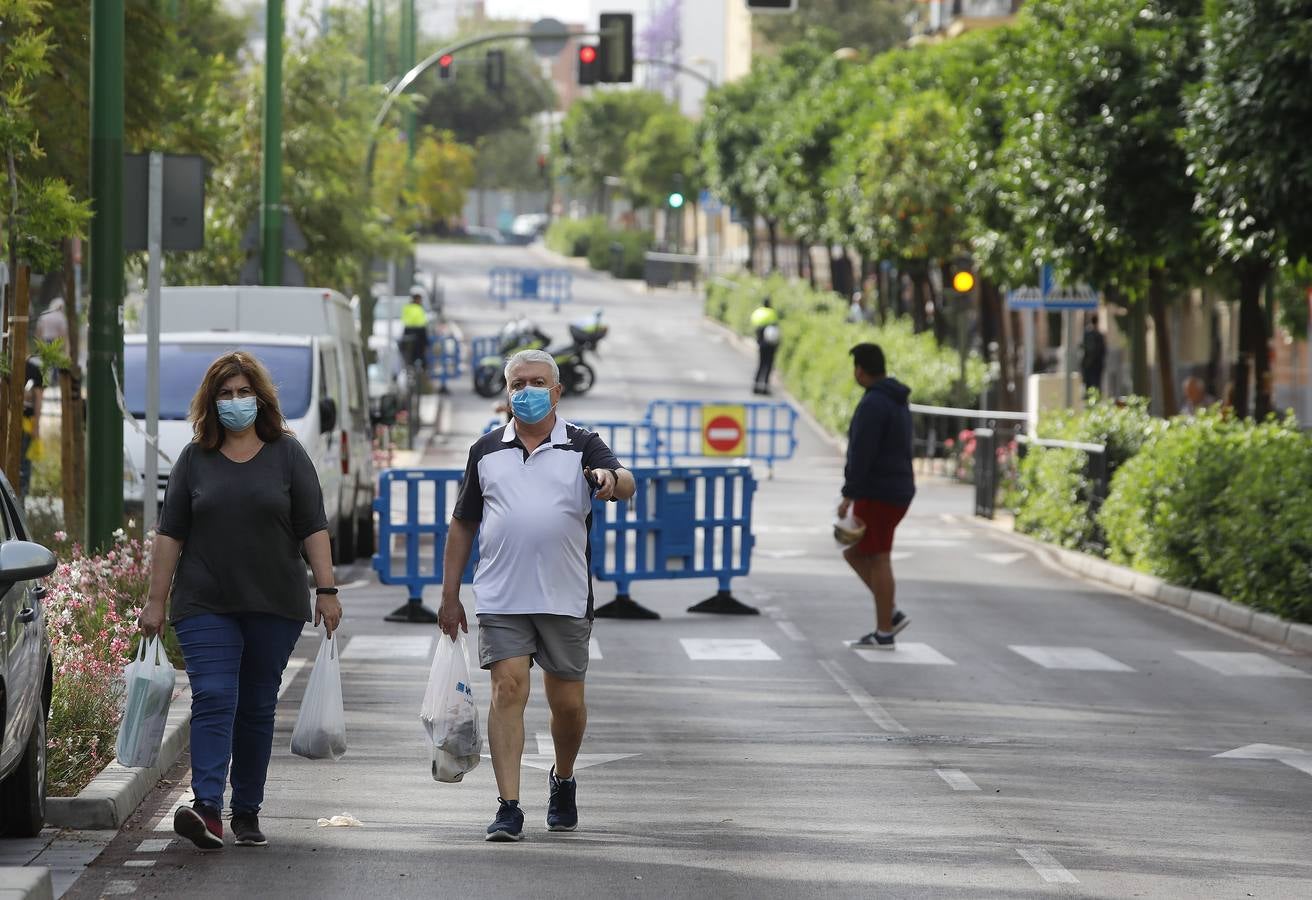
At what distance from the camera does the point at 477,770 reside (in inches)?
419

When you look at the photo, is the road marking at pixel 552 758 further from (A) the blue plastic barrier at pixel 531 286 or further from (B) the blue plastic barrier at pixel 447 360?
(A) the blue plastic barrier at pixel 531 286

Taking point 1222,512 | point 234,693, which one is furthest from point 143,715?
point 1222,512

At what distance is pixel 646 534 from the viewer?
59.6 ft

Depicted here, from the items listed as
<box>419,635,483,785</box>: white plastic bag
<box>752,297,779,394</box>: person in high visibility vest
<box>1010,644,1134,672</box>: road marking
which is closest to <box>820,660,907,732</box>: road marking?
<box>1010,644,1134,672</box>: road marking

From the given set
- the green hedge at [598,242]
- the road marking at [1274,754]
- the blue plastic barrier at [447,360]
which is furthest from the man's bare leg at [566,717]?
the green hedge at [598,242]

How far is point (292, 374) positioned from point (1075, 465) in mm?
7911

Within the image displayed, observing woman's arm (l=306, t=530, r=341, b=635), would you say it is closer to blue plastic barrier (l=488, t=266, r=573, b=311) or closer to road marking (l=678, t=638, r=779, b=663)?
Answer: road marking (l=678, t=638, r=779, b=663)

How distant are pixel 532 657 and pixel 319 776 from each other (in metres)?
1.90

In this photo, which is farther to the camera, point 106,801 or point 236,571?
point 106,801

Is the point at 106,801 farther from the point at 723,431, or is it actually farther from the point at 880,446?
the point at 723,431

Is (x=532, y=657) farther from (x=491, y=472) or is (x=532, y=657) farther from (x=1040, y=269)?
(x=1040, y=269)

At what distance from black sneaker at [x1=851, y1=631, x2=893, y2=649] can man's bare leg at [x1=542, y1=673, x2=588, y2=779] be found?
279 inches

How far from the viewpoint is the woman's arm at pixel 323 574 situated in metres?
8.65

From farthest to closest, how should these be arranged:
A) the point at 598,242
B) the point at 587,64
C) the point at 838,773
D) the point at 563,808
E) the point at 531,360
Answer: the point at 598,242 → the point at 587,64 → the point at 838,773 → the point at 563,808 → the point at 531,360
